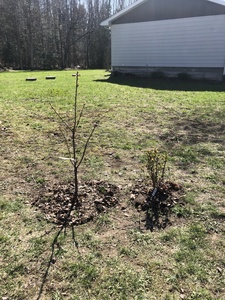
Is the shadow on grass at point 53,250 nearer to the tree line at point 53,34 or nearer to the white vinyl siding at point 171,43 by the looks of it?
the white vinyl siding at point 171,43

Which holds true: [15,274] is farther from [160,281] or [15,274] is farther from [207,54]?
[207,54]

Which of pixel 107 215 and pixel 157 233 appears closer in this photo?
pixel 157 233

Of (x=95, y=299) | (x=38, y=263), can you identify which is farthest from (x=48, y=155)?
(x=95, y=299)

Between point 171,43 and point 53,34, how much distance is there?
20.5 m

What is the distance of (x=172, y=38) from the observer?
42.9ft

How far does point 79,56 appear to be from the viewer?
31.5 m

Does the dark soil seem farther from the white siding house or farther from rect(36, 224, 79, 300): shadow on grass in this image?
the white siding house

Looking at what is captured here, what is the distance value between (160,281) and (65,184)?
1.73m

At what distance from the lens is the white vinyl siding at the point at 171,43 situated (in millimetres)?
11922

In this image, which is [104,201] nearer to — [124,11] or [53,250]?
[53,250]

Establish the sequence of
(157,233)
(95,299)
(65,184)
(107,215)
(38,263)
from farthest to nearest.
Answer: (65,184) < (107,215) < (157,233) < (38,263) < (95,299)

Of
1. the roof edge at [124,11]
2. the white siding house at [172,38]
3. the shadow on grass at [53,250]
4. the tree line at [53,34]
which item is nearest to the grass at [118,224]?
the shadow on grass at [53,250]

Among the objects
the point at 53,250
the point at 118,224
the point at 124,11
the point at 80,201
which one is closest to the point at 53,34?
the point at 124,11

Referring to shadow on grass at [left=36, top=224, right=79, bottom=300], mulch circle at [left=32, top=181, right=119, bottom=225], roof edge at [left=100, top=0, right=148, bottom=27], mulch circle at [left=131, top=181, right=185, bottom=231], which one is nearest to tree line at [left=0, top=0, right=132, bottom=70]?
roof edge at [left=100, top=0, right=148, bottom=27]
